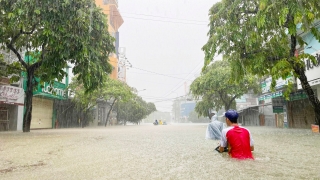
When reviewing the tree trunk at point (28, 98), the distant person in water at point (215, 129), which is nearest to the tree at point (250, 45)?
the distant person in water at point (215, 129)

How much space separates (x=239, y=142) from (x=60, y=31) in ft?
30.0

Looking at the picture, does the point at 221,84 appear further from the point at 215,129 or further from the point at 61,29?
the point at 61,29

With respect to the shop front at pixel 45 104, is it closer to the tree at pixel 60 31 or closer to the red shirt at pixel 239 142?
the tree at pixel 60 31

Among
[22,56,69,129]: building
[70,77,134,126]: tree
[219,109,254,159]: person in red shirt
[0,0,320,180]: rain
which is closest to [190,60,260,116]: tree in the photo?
[0,0,320,180]: rain

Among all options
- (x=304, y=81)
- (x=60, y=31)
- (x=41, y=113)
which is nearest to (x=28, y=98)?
(x=60, y=31)

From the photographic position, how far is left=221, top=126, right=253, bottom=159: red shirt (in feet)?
15.0

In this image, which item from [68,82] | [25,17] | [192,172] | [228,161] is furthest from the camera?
[68,82]

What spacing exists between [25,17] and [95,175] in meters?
8.69

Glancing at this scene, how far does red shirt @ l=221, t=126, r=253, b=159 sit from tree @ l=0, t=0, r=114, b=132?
28.0ft

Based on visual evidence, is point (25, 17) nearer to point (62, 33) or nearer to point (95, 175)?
point (62, 33)

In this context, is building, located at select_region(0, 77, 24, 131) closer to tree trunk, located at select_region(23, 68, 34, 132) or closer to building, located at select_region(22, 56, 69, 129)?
building, located at select_region(22, 56, 69, 129)

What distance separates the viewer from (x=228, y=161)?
4.86 metres

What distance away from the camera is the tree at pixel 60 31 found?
1069cm

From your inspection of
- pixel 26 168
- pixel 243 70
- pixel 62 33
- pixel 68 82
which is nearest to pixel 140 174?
pixel 26 168
